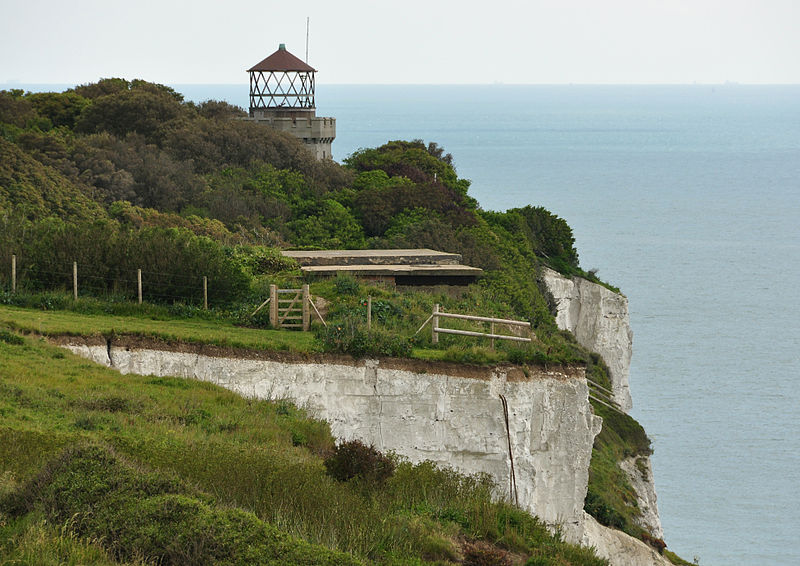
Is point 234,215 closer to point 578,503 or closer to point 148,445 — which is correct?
point 578,503

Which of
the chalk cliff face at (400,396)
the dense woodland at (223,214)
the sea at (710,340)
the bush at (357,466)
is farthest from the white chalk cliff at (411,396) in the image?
the sea at (710,340)

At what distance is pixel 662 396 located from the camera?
71375mm

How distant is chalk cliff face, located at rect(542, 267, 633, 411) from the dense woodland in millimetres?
1645

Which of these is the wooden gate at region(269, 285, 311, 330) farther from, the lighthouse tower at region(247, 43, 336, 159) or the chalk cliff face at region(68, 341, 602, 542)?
the lighthouse tower at region(247, 43, 336, 159)

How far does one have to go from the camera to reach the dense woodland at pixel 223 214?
31578 millimetres

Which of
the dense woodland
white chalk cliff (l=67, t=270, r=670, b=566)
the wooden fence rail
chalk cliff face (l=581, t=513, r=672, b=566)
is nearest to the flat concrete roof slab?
the dense woodland

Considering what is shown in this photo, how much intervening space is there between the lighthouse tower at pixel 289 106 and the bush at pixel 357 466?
48131 mm

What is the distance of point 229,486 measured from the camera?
15.3 metres

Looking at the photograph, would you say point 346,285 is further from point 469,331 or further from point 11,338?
point 11,338

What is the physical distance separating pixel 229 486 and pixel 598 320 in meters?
45.4

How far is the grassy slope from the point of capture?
43.0 ft

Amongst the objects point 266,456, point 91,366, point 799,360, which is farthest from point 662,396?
point 266,456

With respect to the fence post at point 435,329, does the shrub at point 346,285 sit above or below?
above

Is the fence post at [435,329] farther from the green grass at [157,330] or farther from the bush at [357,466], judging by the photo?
the bush at [357,466]
